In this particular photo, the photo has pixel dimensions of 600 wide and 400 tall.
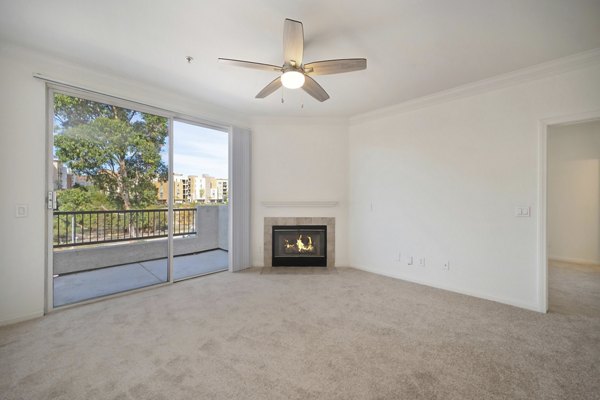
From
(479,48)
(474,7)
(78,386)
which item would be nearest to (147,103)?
(78,386)

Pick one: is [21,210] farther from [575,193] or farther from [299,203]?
[575,193]

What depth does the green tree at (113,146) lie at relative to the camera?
10.1ft

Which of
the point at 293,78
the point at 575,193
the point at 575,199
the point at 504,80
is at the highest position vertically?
the point at 504,80

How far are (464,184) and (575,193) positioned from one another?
→ 3405mm

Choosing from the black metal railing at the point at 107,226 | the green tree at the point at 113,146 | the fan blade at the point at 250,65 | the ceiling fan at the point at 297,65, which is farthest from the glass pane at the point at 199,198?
the ceiling fan at the point at 297,65

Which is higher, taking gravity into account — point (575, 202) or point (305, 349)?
point (575, 202)

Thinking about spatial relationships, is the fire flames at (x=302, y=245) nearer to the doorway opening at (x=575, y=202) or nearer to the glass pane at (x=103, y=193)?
the glass pane at (x=103, y=193)

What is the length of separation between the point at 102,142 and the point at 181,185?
1316mm

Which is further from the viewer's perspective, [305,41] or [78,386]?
[305,41]

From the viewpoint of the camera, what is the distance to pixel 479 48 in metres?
2.41

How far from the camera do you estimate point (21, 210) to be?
2.55 meters

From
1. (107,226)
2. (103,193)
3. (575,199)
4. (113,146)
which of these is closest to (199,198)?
(107,226)

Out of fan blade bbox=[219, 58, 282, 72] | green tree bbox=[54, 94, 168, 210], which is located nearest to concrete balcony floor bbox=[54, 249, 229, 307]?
green tree bbox=[54, 94, 168, 210]

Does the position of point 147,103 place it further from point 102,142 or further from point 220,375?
point 220,375
